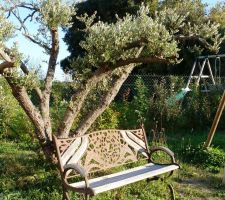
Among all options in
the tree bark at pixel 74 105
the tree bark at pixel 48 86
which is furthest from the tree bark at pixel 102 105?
the tree bark at pixel 48 86

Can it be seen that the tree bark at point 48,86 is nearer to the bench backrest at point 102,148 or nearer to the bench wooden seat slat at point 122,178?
the bench backrest at point 102,148

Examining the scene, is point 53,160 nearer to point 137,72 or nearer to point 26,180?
point 26,180

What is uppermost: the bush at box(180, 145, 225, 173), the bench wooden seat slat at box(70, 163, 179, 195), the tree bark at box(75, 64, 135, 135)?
the tree bark at box(75, 64, 135, 135)

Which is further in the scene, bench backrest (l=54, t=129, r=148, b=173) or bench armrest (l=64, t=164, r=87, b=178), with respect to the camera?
bench backrest (l=54, t=129, r=148, b=173)

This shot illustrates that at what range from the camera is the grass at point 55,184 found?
6.16 m

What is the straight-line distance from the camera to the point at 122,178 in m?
5.65

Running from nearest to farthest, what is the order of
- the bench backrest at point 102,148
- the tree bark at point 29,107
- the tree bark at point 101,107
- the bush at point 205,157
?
1. the bench backrest at point 102,148
2. the tree bark at point 29,107
3. the tree bark at point 101,107
4. the bush at point 205,157

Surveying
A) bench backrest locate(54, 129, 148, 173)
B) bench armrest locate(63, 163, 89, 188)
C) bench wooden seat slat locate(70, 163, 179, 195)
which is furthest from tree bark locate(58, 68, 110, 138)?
bench armrest locate(63, 163, 89, 188)

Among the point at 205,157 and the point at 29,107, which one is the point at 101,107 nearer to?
the point at 29,107

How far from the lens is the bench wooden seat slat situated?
5.12m

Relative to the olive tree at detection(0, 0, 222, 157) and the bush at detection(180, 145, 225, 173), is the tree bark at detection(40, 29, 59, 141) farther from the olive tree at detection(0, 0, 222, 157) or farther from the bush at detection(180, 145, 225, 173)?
the bush at detection(180, 145, 225, 173)

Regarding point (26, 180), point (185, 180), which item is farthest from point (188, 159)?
point (26, 180)

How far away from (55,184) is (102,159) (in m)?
0.84

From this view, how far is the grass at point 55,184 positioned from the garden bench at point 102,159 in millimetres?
328
